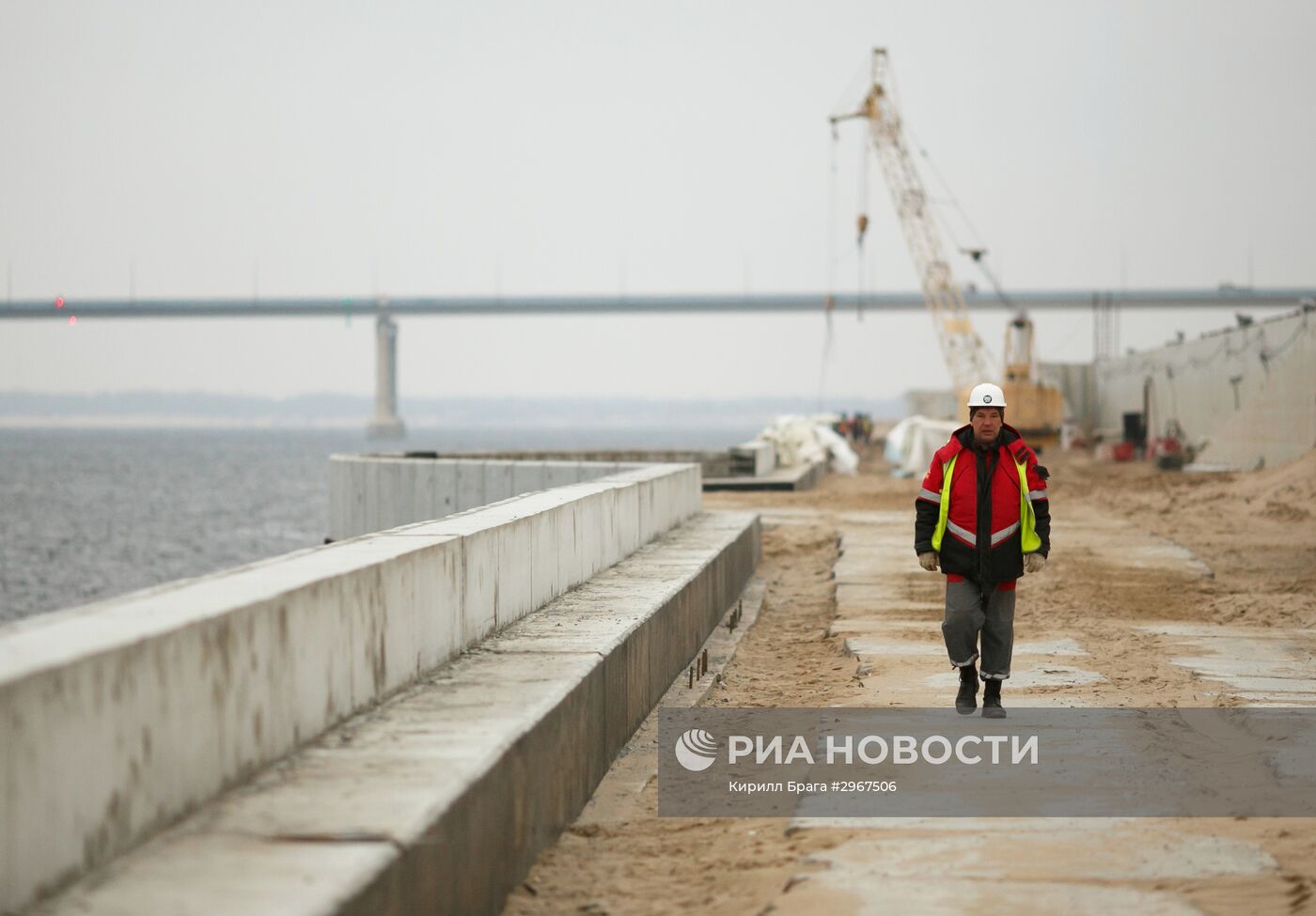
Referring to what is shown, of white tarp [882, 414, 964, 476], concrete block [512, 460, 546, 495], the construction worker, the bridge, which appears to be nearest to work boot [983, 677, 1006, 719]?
the construction worker

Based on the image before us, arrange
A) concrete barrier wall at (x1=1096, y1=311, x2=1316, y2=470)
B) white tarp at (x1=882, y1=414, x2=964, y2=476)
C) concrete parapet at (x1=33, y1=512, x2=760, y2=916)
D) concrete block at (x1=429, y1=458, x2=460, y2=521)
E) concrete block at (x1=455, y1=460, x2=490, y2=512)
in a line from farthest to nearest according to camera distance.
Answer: white tarp at (x1=882, y1=414, x2=964, y2=476) < concrete barrier wall at (x1=1096, y1=311, x2=1316, y2=470) < concrete block at (x1=429, y1=458, x2=460, y2=521) < concrete block at (x1=455, y1=460, x2=490, y2=512) < concrete parapet at (x1=33, y1=512, x2=760, y2=916)

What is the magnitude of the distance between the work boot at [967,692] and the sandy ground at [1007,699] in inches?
21.7

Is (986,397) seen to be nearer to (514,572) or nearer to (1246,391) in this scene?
(514,572)

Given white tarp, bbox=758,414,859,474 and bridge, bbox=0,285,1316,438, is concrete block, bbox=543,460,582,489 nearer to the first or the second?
white tarp, bbox=758,414,859,474

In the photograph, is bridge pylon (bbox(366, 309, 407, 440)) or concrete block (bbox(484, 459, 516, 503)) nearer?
concrete block (bbox(484, 459, 516, 503))

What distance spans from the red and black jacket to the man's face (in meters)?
0.05

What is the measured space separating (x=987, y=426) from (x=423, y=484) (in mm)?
15387

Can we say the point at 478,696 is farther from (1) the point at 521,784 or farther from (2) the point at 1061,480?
(2) the point at 1061,480

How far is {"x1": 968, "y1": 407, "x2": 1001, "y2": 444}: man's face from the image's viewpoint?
7.25m

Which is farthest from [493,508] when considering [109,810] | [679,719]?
[109,810]

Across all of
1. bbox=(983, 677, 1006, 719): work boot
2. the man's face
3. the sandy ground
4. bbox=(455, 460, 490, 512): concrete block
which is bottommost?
the sandy ground

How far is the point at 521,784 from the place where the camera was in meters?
5.09

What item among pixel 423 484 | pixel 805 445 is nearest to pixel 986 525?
pixel 423 484

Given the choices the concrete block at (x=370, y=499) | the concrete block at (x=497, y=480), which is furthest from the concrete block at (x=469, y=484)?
the concrete block at (x=370, y=499)
